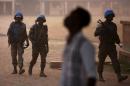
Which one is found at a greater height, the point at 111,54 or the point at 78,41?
the point at 78,41

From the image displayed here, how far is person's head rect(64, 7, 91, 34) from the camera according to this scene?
15.5ft

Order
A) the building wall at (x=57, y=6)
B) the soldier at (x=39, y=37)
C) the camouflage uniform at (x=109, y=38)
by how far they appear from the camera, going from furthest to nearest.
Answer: the building wall at (x=57, y=6)
the soldier at (x=39, y=37)
the camouflage uniform at (x=109, y=38)

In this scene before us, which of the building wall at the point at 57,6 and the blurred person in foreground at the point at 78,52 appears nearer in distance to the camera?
the blurred person in foreground at the point at 78,52

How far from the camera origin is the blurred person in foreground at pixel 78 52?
4.66 metres

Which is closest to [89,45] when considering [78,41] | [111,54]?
[78,41]

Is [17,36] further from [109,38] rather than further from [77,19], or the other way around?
[77,19]

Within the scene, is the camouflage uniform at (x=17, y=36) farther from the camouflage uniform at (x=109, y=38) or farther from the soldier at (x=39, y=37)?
the camouflage uniform at (x=109, y=38)

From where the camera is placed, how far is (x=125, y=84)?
35.8 ft

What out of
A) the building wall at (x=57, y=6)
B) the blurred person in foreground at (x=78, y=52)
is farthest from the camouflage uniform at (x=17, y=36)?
the building wall at (x=57, y=6)

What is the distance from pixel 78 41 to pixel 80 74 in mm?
387

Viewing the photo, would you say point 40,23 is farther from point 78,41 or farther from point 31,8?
point 31,8

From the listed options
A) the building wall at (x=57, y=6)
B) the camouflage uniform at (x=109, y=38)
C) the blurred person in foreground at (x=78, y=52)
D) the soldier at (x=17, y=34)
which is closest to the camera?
the blurred person in foreground at (x=78, y=52)

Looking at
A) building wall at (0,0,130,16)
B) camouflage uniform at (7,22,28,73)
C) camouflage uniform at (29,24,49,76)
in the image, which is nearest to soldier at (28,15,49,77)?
camouflage uniform at (29,24,49,76)

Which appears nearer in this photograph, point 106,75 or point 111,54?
point 111,54
